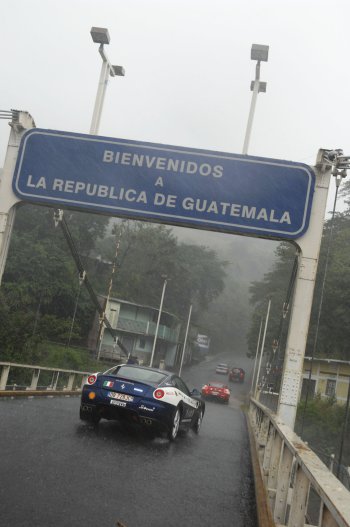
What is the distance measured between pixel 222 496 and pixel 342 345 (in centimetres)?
5112

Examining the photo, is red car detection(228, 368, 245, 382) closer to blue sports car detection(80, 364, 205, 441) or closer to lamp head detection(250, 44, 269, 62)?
blue sports car detection(80, 364, 205, 441)

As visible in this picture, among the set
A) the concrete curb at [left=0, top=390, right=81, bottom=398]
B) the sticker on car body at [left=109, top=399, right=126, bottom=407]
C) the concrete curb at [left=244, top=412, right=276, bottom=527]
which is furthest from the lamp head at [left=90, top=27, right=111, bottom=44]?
the concrete curb at [left=244, top=412, right=276, bottom=527]

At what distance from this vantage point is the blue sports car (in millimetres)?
9586

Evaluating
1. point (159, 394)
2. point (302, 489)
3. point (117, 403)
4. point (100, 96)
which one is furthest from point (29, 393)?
point (302, 489)

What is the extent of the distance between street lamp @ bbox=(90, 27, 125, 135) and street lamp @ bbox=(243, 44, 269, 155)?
287 centimetres

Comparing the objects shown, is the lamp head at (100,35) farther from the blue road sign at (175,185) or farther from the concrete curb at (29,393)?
the concrete curb at (29,393)

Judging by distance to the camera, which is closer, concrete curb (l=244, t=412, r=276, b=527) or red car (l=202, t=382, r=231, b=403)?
concrete curb (l=244, t=412, r=276, b=527)

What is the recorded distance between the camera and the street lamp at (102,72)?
10.8 metres

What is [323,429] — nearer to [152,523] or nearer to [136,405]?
[136,405]

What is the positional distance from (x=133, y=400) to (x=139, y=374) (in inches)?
34.8

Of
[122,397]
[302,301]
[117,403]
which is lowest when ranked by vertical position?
[117,403]

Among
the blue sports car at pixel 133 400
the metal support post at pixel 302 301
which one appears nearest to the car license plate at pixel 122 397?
the blue sports car at pixel 133 400

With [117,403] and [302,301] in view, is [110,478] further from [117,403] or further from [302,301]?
[302,301]

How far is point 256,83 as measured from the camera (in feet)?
35.2
